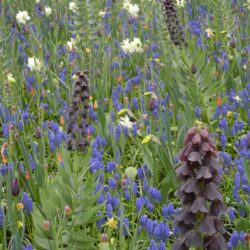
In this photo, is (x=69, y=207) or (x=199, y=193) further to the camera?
(x=69, y=207)

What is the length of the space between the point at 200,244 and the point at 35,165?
1.41m

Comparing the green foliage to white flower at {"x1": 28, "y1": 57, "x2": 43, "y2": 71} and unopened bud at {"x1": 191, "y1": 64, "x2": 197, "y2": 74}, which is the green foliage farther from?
white flower at {"x1": 28, "y1": 57, "x2": 43, "y2": 71}

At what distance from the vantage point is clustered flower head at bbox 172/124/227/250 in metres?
1.64

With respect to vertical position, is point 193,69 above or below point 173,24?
below

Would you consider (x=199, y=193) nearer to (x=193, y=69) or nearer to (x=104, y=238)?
(x=104, y=238)

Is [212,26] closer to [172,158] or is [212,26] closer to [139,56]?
[139,56]

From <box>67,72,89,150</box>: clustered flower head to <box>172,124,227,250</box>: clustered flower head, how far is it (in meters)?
1.00

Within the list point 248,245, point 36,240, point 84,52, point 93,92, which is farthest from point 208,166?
point 84,52

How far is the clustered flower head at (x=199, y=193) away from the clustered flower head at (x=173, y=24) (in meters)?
2.53

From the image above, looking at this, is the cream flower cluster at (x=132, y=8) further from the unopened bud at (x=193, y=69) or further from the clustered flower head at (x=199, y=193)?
the clustered flower head at (x=199, y=193)

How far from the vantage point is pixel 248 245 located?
7.21ft

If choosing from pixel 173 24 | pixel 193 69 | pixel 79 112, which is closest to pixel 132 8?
pixel 173 24

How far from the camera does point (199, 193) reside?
1653mm

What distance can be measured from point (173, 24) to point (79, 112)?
5.82ft
